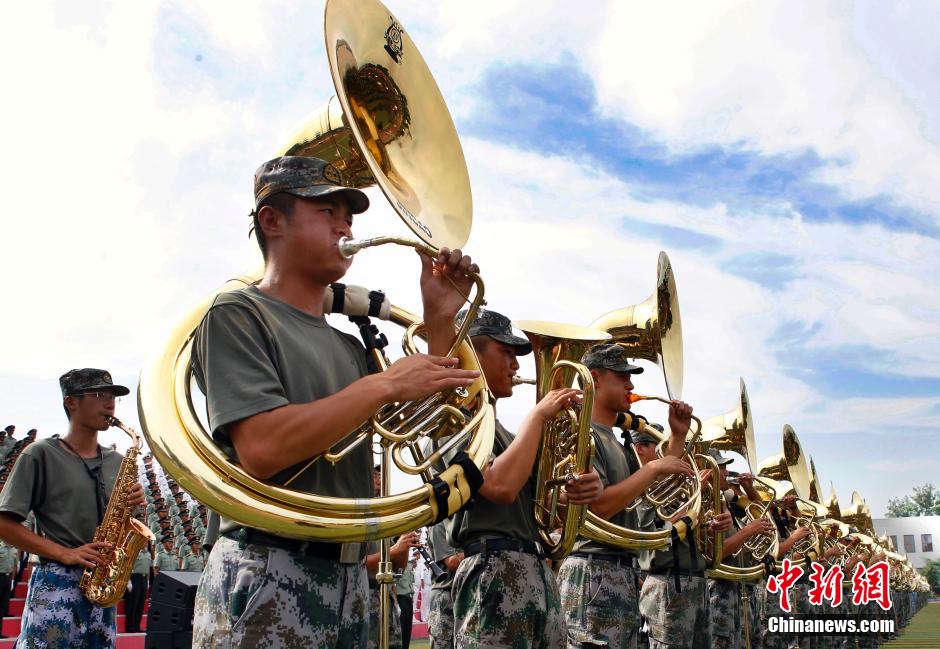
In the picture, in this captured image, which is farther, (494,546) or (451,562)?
(451,562)

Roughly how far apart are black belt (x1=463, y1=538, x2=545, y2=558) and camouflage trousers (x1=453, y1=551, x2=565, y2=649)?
0.07 feet

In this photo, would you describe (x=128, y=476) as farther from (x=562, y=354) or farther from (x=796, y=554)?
(x=796, y=554)

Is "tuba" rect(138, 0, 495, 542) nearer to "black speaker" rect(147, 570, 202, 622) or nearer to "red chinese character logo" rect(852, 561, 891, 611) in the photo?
"black speaker" rect(147, 570, 202, 622)

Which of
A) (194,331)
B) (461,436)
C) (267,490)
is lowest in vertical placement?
(267,490)

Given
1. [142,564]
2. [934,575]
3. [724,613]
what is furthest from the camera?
[934,575]

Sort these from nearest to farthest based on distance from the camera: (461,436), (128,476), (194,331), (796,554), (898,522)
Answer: (194,331) < (461,436) < (128,476) < (796,554) < (898,522)

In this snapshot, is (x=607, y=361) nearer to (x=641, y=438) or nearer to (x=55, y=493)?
(x=641, y=438)

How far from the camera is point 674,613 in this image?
259 inches

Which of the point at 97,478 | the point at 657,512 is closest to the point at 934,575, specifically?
the point at 657,512

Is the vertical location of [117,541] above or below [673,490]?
below

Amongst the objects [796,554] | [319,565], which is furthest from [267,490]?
[796,554]

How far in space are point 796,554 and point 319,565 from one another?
38.0 feet

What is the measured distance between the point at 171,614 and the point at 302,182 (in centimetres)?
340

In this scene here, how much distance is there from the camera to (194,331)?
9.21 feet
